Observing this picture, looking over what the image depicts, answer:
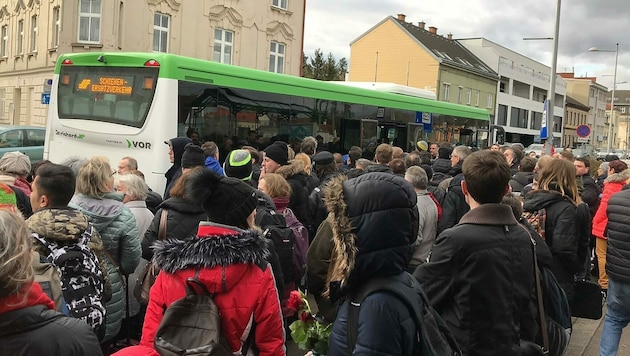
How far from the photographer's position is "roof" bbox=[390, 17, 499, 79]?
51.6 meters

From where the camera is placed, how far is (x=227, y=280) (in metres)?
2.53

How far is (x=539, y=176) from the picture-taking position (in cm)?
481

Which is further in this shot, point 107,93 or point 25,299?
point 107,93

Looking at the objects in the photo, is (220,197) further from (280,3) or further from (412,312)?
(280,3)

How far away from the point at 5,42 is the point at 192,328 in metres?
34.2

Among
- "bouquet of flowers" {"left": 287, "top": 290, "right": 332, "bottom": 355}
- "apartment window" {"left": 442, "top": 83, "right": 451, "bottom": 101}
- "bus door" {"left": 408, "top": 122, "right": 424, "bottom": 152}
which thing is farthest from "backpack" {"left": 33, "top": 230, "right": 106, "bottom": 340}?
"apartment window" {"left": 442, "top": 83, "right": 451, "bottom": 101}

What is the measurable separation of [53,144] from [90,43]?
13.2 metres

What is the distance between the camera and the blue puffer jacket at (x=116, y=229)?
13.3 feet

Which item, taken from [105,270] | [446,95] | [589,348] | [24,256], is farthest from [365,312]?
[446,95]

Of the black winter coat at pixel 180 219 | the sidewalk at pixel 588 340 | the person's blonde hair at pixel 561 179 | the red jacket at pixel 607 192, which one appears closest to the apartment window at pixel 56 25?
the red jacket at pixel 607 192

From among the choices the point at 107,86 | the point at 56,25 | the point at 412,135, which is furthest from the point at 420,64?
the point at 107,86

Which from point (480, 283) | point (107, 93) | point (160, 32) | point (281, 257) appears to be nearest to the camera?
point (480, 283)

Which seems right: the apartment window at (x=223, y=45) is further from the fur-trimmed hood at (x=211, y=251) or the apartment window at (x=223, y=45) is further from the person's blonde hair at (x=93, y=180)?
the fur-trimmed hood at (x=211, y=251)

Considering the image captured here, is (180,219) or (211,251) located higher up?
(211,251)
